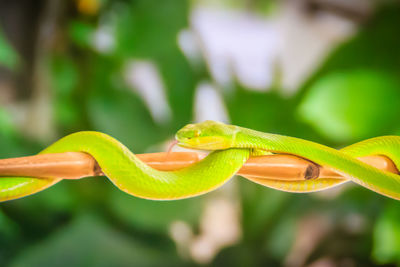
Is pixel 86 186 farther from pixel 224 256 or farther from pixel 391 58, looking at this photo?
pixel 391 58

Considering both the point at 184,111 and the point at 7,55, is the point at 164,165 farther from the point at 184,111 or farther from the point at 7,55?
the point at 7,55

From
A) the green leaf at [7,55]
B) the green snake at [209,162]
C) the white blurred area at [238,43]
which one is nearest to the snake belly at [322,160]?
the green snake at [209,162]

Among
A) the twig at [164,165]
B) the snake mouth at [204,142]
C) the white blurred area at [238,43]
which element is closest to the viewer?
the twig at [164,165]

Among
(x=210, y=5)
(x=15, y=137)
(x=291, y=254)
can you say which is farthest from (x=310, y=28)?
(x=15, y=137)

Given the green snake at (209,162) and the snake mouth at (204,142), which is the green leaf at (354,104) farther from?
the snake mouth at (204,142)

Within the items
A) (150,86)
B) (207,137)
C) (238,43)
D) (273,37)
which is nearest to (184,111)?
(150,86)

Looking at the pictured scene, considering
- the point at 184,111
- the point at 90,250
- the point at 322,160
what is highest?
the point at 322,160

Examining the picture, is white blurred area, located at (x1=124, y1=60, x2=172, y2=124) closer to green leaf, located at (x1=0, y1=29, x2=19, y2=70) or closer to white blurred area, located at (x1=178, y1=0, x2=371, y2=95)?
white blurred area, located at (x1=178, y1=0, x2=371, y2=95)
